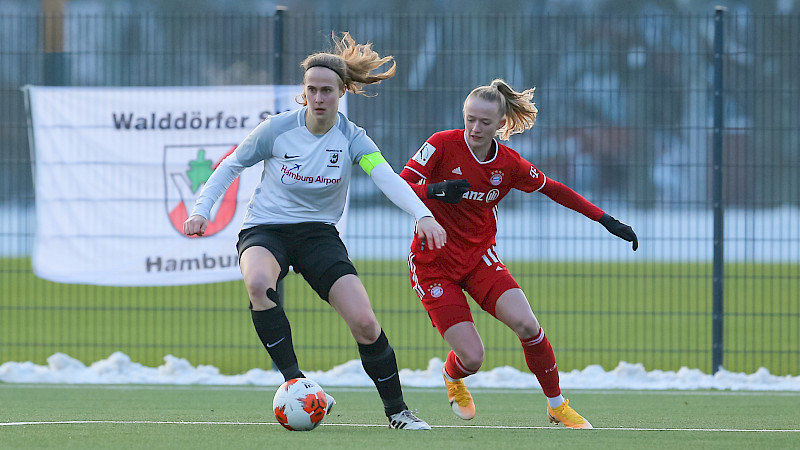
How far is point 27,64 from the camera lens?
9.42 metres

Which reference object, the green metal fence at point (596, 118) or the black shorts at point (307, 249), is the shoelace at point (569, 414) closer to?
the black shorts at point (307, 249)

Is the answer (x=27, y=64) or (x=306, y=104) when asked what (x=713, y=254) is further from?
(x=27, y=64)

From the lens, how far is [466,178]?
21.3ft

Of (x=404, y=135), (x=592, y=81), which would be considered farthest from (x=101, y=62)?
(x=592, y=81)

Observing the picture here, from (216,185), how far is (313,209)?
49cm

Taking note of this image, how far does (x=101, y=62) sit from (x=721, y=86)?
4.93 meters

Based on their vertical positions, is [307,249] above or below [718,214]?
below

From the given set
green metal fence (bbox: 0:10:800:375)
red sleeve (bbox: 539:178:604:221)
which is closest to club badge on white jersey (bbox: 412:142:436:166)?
red sleeve (bbox: 539:178:604:221)

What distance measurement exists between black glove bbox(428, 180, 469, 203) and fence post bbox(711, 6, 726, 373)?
141 inches

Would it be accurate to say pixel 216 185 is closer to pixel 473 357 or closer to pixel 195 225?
pixel 195 225

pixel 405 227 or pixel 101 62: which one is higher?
pixel 101 62

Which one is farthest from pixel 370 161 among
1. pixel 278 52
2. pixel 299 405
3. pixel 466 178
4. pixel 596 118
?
pixel 596 118

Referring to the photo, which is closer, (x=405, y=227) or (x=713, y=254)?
(x=713, y=254)

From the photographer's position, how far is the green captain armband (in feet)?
19.8
